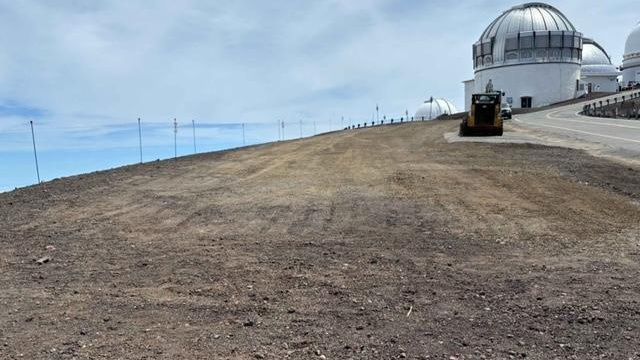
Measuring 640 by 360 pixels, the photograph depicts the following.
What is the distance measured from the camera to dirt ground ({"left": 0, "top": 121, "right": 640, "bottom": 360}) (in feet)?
15.5

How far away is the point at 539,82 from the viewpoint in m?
79.6

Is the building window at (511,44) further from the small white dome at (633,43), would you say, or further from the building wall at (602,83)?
the small white dome at (633,43)

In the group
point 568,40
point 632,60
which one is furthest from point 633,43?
point 568,40

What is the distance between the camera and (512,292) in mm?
5887

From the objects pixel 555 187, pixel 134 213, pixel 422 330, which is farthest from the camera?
pixel 555 187

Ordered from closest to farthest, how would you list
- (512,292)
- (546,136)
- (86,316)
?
(86,316)
(512,292)
(546,136)

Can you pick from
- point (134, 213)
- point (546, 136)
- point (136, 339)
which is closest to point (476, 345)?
point (136, 339)

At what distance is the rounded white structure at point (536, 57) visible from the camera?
7925 centimetres

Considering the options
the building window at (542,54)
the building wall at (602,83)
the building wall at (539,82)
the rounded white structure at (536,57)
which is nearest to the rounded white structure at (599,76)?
the building wall at (602,83)

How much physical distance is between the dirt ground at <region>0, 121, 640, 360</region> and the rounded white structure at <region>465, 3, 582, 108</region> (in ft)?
236

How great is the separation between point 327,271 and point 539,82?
80734mm

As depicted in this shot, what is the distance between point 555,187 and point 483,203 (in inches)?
108

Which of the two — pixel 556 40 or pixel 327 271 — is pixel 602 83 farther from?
pixel 327 271

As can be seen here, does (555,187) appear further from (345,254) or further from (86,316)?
(86,316)
